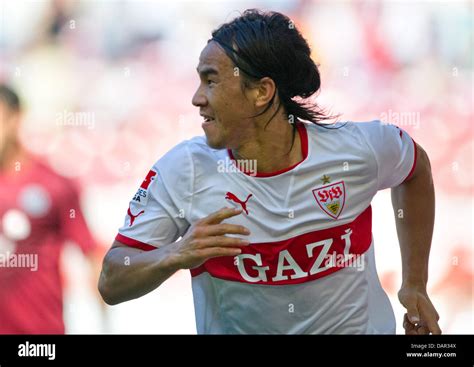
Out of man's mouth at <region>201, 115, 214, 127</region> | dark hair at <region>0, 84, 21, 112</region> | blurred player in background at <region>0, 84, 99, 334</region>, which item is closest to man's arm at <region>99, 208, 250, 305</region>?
man's mouth at <region>201, 115, 214, 127</region>

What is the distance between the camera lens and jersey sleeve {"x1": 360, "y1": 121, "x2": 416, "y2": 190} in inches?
116

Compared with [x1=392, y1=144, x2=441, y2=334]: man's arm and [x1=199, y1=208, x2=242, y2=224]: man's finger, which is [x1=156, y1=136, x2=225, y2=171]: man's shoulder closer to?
[x1=199, y1=208, x2=242, y2=224]: man's finger

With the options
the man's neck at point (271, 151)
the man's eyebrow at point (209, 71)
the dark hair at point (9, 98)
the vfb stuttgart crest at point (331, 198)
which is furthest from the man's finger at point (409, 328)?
the dark hair at point (9, 98)

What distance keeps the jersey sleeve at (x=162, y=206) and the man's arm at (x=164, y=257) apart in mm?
52

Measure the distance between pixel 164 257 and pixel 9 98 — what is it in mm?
2038

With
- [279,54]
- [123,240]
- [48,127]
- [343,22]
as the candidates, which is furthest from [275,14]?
[48,127]

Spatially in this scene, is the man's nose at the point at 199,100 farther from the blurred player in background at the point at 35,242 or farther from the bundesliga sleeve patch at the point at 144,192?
the blurred player in background at the point at 35,242

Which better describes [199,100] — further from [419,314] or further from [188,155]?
[419,314]

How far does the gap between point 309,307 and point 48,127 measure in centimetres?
195

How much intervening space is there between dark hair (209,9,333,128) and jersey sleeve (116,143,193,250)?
0.36 metres

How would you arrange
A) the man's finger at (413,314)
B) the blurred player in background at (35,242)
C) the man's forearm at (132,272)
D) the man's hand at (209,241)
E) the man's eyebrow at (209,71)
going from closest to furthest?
the man's hand at (209,241) → the man's forearm at (132,272) → the man's eyebrow at (209,71) → the man's finger at (413,314) → the blurred player in background at (35,242)

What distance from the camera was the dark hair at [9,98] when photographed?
430 centimetres
